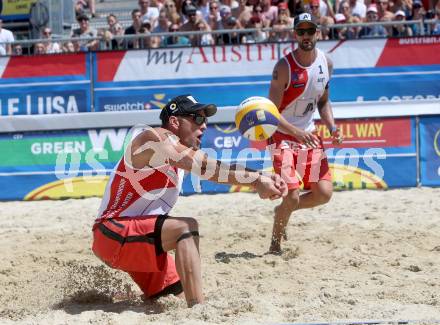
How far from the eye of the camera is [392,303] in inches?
190

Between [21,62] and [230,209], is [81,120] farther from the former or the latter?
[230,209]

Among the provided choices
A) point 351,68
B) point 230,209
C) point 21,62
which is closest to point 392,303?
point 230,209

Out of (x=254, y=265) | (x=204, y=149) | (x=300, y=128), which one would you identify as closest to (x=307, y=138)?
(x=300, y=128)

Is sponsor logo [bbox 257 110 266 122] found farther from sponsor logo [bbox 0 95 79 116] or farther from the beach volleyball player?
sponsor logo [bbox 0 95 79 116]

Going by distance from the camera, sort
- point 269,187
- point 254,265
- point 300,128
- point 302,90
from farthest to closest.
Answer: point 300,128, point 302,90, point 254,265, point 269,187

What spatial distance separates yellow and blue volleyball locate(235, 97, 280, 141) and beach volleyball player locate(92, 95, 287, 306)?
40.1 inches

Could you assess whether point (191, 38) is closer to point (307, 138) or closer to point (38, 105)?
point (38, 105)

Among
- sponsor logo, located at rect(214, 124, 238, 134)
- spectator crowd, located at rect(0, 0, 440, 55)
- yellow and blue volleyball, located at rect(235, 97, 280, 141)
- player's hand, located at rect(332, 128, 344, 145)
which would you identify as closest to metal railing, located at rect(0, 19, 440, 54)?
spectator crowd, located at rect(0, 0, 440, 55)

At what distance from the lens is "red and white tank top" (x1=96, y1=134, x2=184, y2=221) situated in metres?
5.02

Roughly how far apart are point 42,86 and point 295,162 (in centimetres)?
518

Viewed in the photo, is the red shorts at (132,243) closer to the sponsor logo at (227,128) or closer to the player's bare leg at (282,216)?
the player's bare leg at (282,216)

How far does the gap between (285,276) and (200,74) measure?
207 inches

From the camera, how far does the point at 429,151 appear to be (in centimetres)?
1012

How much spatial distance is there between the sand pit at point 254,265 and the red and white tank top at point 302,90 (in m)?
1.14
